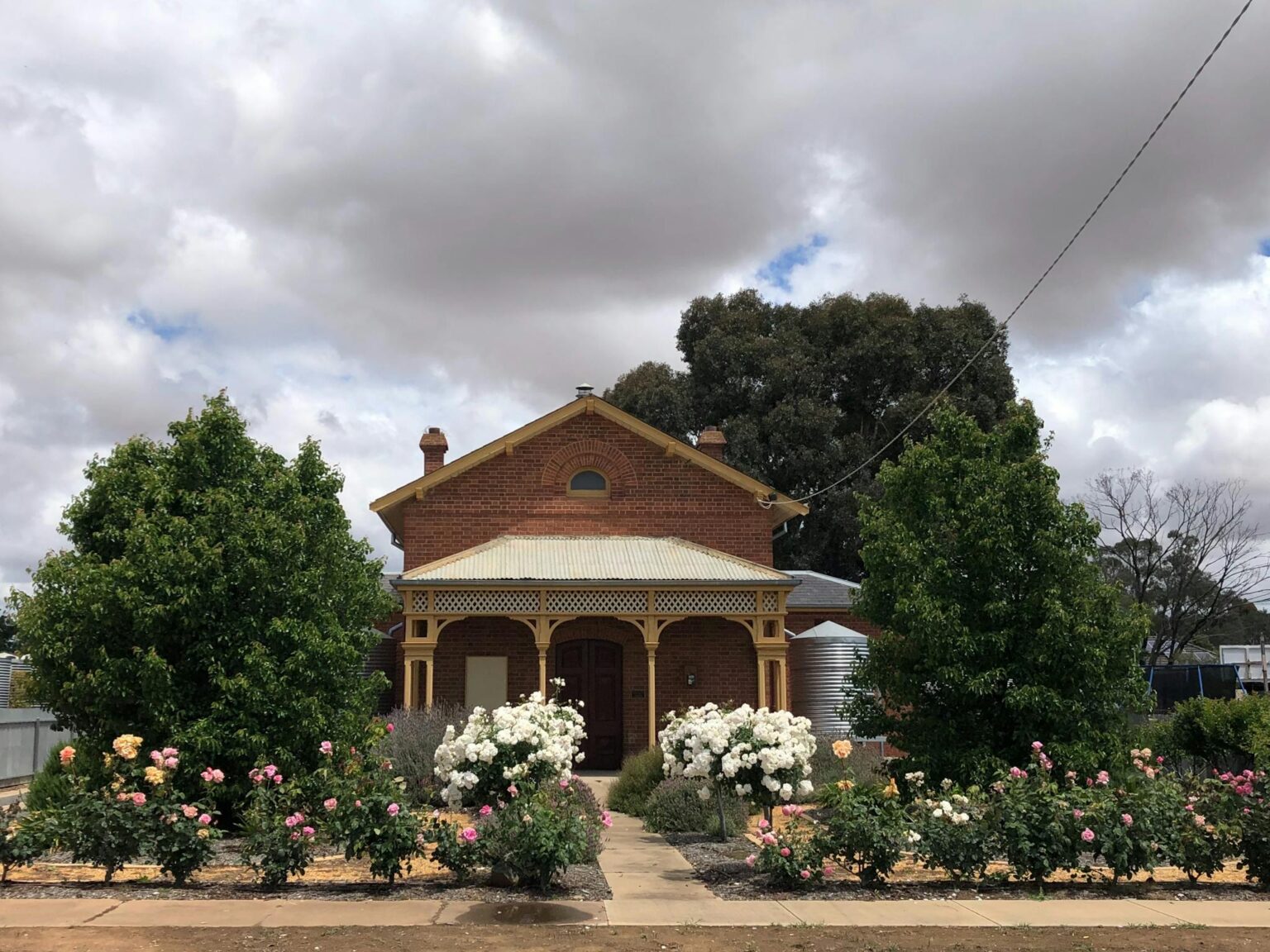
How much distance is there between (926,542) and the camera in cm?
1306

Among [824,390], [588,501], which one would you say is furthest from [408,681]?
[824,390]

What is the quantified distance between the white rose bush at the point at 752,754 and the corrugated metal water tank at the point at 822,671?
33.7 feet

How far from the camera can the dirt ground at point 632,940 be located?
727 cm

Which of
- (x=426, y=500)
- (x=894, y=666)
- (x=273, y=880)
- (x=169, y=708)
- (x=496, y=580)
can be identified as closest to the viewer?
(x=273, y=880)

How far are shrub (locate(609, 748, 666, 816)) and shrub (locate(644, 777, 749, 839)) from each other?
3.43 feet

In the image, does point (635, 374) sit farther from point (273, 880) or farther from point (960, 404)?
point (273, 880)

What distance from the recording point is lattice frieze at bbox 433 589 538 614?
64.3 ft

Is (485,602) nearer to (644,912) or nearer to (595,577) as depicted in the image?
(595,577)

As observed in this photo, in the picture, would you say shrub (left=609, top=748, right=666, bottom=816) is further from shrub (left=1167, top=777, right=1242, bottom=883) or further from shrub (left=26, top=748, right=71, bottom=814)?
shrub (left=26, top=748, right=71, bottom=814)

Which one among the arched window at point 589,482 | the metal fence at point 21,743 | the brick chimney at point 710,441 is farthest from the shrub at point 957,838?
the metal fence at point 21,743

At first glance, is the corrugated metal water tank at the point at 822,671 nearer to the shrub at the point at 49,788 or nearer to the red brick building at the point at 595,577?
the red brick building at the point at 595,577

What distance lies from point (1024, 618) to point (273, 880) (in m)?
8.31

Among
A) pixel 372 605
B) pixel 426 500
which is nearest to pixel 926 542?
pixel 372 605

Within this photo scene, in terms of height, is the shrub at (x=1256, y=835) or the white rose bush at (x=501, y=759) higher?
the white rose bush at (x=501, y=759)
